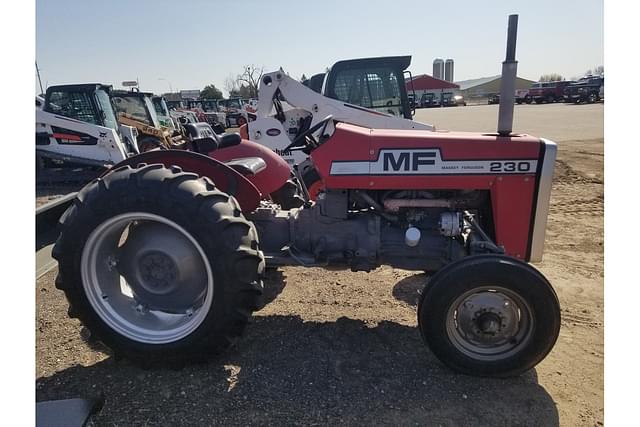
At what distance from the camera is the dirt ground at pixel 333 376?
2.19 metres

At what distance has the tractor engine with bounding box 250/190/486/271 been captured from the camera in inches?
111

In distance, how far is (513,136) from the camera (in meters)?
2.71

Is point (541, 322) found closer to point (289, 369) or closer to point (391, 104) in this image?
point (289, 369)

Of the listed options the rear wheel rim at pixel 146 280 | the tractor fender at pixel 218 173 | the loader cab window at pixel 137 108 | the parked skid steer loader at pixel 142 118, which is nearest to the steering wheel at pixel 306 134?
the tractor fender at pixel 218 173

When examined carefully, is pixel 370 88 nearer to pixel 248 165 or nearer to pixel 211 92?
pixel 248 165

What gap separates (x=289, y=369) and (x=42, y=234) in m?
2.64

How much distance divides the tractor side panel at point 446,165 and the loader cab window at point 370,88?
190 inches

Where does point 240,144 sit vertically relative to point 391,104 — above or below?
below

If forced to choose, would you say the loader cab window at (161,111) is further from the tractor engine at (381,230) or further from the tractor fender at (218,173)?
the tractor engine at (381,230)

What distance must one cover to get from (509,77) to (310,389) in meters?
2.08

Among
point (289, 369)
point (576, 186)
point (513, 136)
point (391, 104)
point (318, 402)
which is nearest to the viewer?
point (318, 402)

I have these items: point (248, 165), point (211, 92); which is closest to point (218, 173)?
point (248, 165)

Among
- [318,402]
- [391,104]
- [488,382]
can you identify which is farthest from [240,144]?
[391,104]

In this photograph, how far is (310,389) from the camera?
2.37 meters
